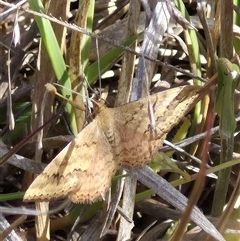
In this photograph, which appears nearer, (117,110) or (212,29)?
(117,110)

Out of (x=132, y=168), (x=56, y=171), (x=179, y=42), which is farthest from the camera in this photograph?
(x=179, y=42)

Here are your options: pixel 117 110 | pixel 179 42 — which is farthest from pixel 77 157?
pixel 179 42

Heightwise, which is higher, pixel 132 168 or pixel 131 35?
pixel 131 35

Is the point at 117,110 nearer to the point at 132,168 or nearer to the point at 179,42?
the point at 132,168

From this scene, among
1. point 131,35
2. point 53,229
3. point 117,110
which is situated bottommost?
point 53,229

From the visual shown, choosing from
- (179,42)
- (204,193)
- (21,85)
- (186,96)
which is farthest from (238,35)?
(21,85)

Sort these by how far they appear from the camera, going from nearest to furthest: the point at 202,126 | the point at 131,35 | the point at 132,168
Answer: the point at 132,168 < the point at 131,35 < the point at 202,126

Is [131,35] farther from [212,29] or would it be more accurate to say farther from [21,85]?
[21,85]
